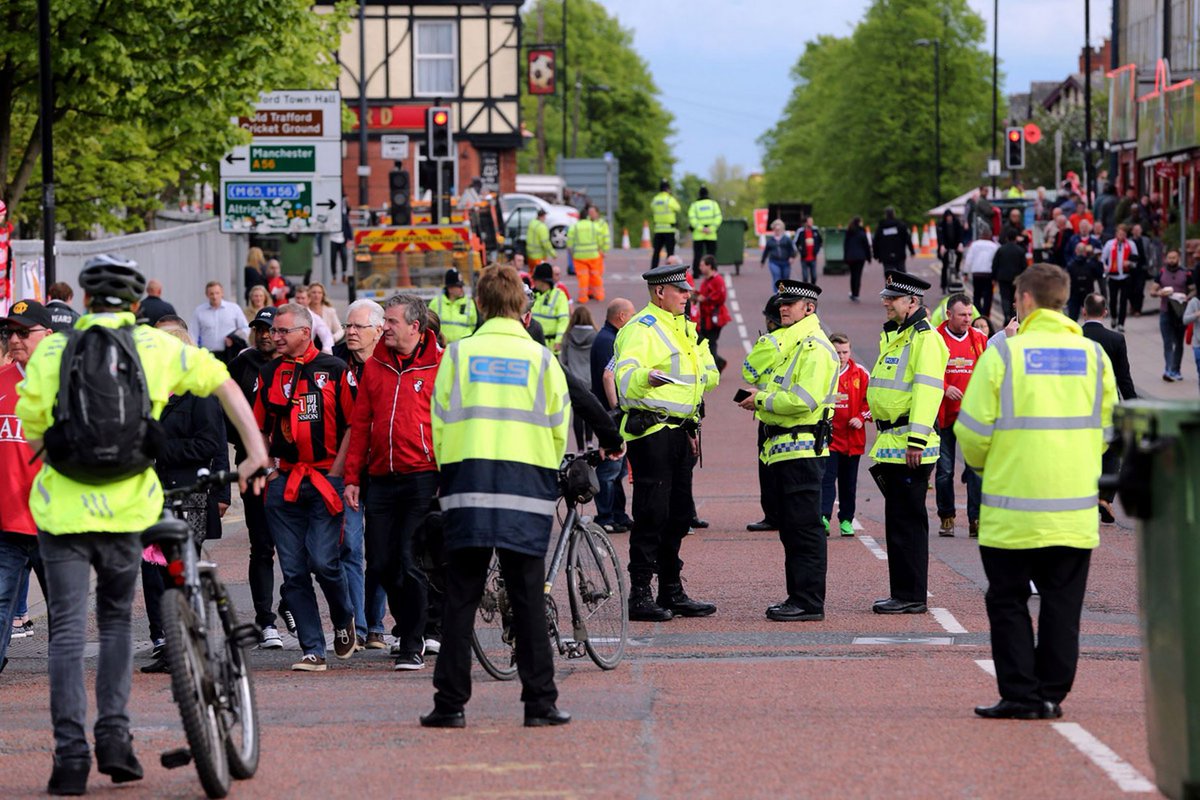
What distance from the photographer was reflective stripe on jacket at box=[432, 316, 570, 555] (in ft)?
27.5

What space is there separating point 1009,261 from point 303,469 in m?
24.8

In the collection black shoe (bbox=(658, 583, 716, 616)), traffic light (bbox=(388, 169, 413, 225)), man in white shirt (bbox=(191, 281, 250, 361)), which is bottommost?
black shoe (bbox=(658, 583, 716, 616))

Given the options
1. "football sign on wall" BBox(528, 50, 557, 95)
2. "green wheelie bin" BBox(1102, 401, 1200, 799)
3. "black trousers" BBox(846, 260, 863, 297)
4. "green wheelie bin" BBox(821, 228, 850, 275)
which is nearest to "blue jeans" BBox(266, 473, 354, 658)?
"green wheelie bin" BBox(1102, 401, 1200, 799)

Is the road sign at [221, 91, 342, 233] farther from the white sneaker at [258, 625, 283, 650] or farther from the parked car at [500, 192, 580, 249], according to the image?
the parked car at [500, 192, 580, 249]

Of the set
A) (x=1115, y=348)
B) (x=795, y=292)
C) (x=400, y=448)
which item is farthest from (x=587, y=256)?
(x=400, y=448)

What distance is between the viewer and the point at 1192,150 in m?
46.4

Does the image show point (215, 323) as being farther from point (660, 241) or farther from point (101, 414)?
point (660, 241)

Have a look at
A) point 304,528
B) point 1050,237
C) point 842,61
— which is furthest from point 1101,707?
point 842,61

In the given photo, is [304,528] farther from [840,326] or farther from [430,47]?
[430,47]

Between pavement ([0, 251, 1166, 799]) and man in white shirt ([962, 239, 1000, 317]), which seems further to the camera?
man in white shirt ([962, 239, 1000, 317])

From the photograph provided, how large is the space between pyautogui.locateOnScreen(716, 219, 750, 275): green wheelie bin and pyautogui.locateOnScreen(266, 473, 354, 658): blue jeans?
40.3 meters

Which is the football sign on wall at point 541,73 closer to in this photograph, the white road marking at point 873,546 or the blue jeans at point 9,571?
the white road marking at point 873,546

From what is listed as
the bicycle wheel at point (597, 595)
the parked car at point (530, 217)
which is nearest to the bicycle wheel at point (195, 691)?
the bicycle wheel at point (597, 595)

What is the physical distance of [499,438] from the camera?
8.43 meters
